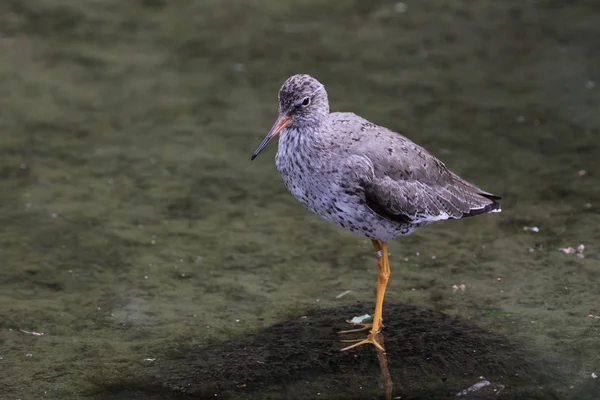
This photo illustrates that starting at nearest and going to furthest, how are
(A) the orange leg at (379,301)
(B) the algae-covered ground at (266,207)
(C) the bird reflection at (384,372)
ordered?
1. (C) the bird reflection at (384,372)
2. (B) the algae-covered ground at (266,207)
3. (A) the orange leg at (379,301)

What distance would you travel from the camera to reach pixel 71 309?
715cm

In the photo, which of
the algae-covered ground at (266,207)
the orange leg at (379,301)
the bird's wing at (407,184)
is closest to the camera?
the algae-covered ground at (266,207)

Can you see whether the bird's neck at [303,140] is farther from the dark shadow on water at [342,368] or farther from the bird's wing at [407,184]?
the dark shadow on water at [342,368]

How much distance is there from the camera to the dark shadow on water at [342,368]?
5.96 m

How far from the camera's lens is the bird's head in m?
6.48

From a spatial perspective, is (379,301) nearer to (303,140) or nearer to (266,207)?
(303,140)

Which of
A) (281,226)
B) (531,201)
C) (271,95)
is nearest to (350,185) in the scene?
(281,226)

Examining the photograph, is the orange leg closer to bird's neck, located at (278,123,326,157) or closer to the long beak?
bird's neck, located at (278,123,326,157)

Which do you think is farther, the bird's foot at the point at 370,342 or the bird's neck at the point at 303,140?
the bird's foot at the point at 370,342

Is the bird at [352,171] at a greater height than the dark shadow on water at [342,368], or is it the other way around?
the bird at [352,171]

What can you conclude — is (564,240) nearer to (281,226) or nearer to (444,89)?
(281,226)

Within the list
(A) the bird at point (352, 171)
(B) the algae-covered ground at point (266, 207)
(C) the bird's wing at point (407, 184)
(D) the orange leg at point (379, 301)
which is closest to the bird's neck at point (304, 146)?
(A) the bird at point (352, 171)

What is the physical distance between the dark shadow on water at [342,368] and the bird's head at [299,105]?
1498 mm

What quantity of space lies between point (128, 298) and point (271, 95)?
166 inches
